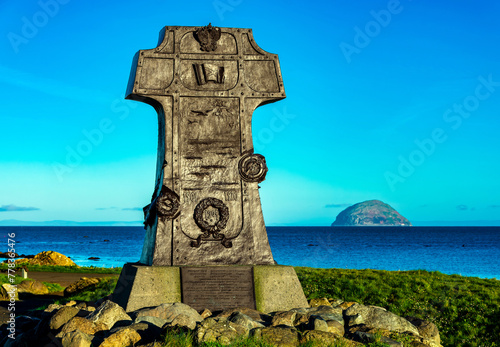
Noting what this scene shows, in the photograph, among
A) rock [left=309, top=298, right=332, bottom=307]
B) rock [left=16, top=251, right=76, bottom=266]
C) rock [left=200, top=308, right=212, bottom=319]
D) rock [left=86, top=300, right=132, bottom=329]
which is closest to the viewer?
rock [left=86, top=300, right=132, bottom=329]

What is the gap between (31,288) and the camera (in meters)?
13.3

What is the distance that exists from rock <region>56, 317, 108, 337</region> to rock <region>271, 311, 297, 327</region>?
2.10m

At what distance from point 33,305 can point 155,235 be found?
431 centimetres

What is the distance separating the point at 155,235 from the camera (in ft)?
28.2

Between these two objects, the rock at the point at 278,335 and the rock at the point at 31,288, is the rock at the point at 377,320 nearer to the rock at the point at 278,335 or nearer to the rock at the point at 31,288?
the rock at the point at 278,335

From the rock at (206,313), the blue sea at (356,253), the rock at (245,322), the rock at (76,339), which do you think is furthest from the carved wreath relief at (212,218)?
the blue sea at (356,253)

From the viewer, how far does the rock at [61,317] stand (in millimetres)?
6141

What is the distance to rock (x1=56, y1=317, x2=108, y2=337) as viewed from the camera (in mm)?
5805

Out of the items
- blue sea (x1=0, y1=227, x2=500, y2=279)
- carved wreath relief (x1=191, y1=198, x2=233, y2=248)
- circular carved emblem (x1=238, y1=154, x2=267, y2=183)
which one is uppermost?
circular carved emblem (x1=238, y1=154, x2=267, y2=183)

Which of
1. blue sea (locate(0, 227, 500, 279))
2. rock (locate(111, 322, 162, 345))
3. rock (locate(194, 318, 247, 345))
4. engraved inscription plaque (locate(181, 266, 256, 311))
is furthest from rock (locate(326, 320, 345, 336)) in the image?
blue sea (locate(0, 227, 500, 279))

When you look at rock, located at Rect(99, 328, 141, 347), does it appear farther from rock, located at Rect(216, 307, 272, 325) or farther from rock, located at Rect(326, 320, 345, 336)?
rock, located at Rect(326, 320, 345, 336)

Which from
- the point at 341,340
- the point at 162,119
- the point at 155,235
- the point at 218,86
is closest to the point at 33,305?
the point at 155,235

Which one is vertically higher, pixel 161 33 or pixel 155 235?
pixel 161 33

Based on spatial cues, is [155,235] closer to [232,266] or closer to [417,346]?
[232,266]
